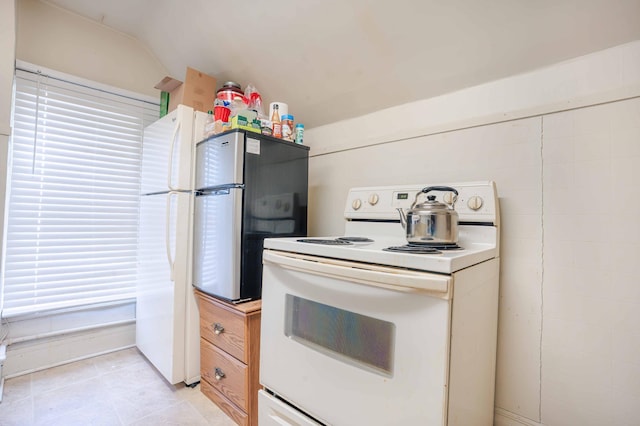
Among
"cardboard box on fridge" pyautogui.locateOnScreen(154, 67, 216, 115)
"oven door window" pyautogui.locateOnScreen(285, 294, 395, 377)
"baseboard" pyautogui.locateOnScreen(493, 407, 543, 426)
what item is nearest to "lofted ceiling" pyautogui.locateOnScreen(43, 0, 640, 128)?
"cardboard box on fridge" pyautogui.locateOnScreen(154, 67, 216, 115)

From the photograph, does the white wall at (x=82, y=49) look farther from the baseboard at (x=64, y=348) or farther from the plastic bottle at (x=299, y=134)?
the baseboard at (x=64, y=348)

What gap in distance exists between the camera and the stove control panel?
1.23 meters

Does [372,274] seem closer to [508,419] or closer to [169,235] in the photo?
[508,419]

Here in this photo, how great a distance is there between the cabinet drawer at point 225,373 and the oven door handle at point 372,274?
767mm

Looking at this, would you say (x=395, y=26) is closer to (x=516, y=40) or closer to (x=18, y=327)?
(x=516, y=40)

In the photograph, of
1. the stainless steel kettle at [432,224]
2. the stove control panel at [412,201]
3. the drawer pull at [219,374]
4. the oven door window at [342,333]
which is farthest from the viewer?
the drawer pull at [219,374]

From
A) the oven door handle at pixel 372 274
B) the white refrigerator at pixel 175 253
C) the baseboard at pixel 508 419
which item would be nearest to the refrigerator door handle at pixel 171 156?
the white refrigerator at pixel 175 253

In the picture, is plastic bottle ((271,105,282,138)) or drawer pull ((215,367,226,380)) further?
plastic bottle ((271,105,282,138))

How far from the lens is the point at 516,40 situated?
1215mm

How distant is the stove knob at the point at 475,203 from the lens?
1239 mm

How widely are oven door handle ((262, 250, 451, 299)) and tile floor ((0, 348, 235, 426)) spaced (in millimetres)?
1094

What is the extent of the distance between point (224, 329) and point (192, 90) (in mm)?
1495

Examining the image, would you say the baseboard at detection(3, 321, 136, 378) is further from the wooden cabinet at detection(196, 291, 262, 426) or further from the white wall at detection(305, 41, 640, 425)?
the white wall at detection(305, 41, 640, 425)

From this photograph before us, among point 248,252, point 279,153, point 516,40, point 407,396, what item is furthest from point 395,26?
point 407,396
